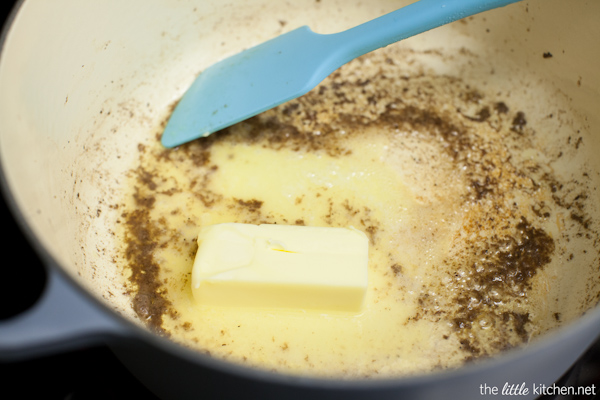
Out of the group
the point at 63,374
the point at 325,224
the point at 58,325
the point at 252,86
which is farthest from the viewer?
the point at 252,86

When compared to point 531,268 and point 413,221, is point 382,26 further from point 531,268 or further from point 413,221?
point 531,268

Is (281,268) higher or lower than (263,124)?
lower

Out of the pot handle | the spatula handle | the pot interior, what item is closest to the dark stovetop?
the pot interior

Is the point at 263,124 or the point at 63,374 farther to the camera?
the point at 263,124

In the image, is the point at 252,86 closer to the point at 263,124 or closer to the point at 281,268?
the point at 263,124

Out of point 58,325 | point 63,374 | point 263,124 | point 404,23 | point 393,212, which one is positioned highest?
point 404,23

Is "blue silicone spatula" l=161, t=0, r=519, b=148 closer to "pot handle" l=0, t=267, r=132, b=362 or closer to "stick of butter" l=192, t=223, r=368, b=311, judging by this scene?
"stick of butter" l=192, t=223, r=368, b=311

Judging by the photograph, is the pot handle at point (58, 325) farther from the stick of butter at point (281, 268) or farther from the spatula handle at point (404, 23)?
the spatula handle at point (404, 23)

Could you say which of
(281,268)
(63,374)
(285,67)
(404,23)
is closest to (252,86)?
(285,67)
